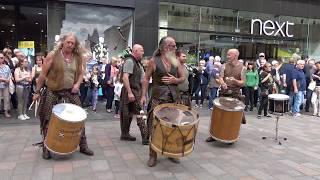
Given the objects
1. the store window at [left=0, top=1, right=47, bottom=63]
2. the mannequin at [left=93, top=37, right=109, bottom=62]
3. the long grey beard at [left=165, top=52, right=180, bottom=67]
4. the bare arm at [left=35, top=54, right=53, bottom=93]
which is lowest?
the bare arm at [left=35, top=54, right=53, bottom=93]

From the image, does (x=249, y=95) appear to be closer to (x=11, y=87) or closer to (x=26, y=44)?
(x=11, y=87)

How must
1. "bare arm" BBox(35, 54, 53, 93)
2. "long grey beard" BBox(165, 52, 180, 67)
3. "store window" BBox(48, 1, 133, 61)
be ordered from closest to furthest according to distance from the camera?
"bare arm" BBox(35, 54, 53, 93)
"long grey beard" BBox(165, 52, 180, 67)
"store window" BBox(48, 1, 133, 61)

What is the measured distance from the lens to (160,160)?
5.82 meters

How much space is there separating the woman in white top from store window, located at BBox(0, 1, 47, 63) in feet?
16.7

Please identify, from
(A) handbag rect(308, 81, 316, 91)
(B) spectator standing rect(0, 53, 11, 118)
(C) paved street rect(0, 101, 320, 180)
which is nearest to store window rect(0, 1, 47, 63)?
(B) spectator standing rect(0, 53, 11, 118)

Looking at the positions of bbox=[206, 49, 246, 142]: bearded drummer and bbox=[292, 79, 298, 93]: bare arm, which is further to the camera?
bbox=[292, 79, 298, 93]: bare arm

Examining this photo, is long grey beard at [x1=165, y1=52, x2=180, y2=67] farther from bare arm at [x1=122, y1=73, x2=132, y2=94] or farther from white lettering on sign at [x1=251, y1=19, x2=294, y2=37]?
white lettering on sign at [x1=251, y1=19, x2=294, y2=37]

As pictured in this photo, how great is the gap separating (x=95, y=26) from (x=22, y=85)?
237 inches

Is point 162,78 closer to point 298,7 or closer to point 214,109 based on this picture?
Result: point 214,109

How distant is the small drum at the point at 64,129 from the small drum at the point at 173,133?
3.60 feet

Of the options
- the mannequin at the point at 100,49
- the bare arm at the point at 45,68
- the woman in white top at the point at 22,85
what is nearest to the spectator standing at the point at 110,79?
the woman in white top at the point at 22,85

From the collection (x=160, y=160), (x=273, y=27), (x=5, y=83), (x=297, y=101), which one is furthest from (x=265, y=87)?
(x=273, y=27)

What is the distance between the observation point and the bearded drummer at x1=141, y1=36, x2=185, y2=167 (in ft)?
18.9

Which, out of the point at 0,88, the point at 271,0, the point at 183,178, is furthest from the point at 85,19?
the point at 183,178
